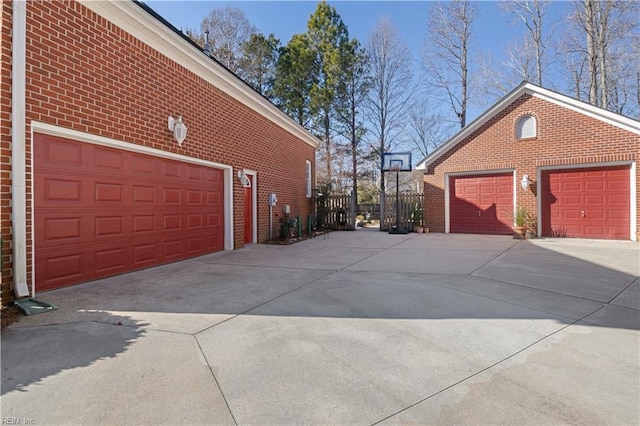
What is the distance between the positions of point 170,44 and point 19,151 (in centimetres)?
375

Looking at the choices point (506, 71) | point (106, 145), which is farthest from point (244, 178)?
point (506, 71)

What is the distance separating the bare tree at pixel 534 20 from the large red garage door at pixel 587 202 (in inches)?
473

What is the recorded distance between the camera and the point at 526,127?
36.7 ft

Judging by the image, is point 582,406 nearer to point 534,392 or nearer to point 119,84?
point 534,392

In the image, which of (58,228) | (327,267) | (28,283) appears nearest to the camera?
(28,283)

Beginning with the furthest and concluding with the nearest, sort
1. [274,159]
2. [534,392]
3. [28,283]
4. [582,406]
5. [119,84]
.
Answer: [274,159] < [119,84] < [28,283] < [534,392] < [582,406]

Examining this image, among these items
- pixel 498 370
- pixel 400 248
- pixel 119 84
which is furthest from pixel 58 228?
pixel 400 248

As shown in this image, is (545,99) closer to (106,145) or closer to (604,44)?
(604,44)

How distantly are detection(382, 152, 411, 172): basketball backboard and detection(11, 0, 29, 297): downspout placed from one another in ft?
40.9

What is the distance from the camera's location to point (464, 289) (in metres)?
4.68

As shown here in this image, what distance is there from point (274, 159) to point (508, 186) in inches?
337

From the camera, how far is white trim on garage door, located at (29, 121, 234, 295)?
439cm

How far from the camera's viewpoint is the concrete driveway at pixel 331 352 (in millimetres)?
1968

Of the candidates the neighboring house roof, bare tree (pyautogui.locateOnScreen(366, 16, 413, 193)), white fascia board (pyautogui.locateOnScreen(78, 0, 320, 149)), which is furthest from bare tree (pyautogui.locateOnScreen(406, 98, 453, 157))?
white fascia board (pyautogui.locateOnScreen(78, 0, 320, 149))
